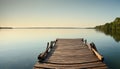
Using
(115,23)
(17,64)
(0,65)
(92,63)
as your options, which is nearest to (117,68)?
(92,63)

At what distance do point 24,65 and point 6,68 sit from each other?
2018mm

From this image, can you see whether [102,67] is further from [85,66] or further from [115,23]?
[115,23]

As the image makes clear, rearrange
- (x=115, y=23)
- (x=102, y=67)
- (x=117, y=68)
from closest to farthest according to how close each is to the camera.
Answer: (x=102, y=67)
(x=117, y=68)
(x=115, y=23)

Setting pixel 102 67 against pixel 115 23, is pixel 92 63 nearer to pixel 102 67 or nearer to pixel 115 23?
pixel 102 67

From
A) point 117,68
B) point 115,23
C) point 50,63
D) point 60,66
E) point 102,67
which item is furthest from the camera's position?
point 115,23

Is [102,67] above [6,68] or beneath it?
above

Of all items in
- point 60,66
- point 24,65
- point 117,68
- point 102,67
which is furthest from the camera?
point 24,65

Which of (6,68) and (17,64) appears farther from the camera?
(17,64)

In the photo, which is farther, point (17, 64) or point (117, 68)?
point (17, 64)

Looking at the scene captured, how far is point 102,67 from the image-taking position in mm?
13117

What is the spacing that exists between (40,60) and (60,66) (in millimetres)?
2168

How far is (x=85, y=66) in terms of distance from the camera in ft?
44.9

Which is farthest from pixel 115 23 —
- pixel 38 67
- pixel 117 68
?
pixel 38 67

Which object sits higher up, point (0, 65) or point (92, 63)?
point (92, 63)
